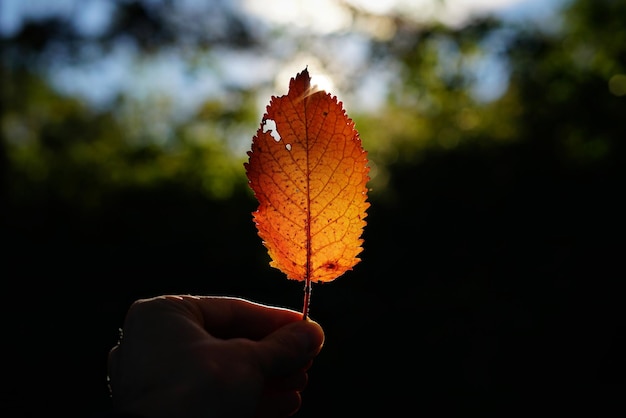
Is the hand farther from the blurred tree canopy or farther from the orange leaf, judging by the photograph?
the blurred tree canopy

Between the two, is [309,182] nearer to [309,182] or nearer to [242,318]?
[309,182]

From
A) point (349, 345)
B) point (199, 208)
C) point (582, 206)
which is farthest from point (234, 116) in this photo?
point (582, 206)

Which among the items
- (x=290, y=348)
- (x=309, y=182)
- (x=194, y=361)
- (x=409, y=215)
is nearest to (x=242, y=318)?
(x=290, y=348)

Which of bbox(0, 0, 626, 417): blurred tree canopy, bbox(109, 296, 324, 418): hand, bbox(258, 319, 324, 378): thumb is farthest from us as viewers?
bbox(0, 0, 626, 417): blurred tree canopy

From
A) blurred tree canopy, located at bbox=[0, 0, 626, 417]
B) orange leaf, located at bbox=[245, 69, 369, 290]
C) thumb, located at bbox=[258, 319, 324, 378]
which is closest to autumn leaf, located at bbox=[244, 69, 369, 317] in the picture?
orange leaf, located at bbox=[245, 69, 369, 290]

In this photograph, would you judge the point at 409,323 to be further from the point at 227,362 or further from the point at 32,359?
the point at 227,362

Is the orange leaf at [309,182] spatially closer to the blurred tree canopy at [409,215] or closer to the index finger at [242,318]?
the index finger at [242,318]

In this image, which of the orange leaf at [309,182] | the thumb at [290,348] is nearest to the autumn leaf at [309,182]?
the orange leaf at [309,182]
